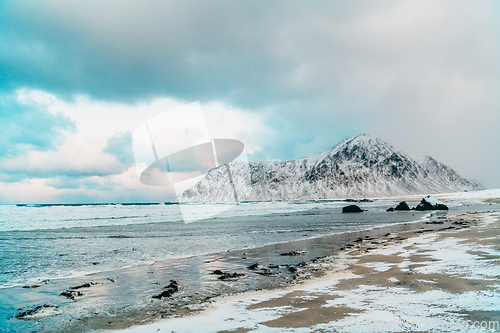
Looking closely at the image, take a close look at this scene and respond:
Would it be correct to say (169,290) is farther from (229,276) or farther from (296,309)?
(296,309)

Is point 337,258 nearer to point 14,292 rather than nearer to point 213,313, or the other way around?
point 213,313

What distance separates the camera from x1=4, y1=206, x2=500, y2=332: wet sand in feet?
18.6

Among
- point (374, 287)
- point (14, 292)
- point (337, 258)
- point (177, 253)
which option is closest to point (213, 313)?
point (374, 287)

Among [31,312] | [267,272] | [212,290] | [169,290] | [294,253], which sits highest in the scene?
[31,312]

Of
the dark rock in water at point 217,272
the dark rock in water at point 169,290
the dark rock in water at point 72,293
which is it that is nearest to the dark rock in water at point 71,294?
the dark rock in water at point 72,293

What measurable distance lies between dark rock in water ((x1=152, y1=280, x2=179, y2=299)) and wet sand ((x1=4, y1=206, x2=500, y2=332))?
0.06 meters

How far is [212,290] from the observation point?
785 cm

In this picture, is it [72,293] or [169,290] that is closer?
[169,290]

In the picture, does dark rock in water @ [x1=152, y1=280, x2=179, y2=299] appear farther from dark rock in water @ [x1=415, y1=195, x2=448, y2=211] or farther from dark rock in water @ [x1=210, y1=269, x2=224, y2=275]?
dark rock in water @ [x1=415, y1=195, x2=448, y2=211]

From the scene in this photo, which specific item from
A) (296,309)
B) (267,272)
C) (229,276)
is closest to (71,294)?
(229,276)

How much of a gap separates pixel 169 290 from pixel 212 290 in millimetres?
1191

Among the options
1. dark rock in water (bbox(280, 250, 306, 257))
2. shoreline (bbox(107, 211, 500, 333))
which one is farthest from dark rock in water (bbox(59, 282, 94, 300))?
dark rock in water (bbox(280, 250, 306, 257))

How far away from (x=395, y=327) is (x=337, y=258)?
7433 millimetres

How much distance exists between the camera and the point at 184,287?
822 cm
